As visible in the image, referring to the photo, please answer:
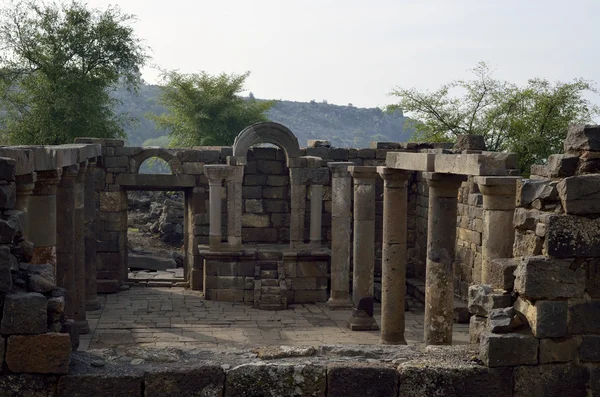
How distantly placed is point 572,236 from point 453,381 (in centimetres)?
148

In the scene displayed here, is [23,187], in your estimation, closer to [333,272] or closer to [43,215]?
[43,215]

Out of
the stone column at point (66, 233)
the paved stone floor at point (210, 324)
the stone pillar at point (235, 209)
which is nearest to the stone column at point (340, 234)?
the paved stone floor at point (210, 324)

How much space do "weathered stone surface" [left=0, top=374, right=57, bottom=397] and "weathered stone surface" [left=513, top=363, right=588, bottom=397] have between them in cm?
365

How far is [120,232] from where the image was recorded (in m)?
20.7

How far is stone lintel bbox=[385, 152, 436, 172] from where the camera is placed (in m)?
10.9

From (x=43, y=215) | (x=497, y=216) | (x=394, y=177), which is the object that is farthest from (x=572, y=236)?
(x=43, y=215)

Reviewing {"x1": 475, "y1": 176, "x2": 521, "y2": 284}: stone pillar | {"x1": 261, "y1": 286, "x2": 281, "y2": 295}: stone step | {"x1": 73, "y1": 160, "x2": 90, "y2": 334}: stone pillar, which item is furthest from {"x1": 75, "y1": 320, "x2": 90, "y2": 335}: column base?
{"x1": 475, "y1": 176, "x2": 521, "y2": 284}: stone pillar

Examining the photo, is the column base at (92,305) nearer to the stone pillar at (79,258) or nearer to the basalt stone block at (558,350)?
the stone pillar at (79,258)

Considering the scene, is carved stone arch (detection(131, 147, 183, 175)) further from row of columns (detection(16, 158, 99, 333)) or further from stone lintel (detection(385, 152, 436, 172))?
stone lintel (detection(385, 152, 436, 172))

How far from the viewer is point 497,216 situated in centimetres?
995

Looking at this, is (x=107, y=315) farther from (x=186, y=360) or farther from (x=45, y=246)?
(x=186, y=360)

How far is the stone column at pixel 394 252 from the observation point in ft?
41.8

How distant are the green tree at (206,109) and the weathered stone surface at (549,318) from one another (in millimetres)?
32652

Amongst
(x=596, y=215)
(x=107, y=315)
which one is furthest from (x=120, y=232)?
(x=596, y=215)
